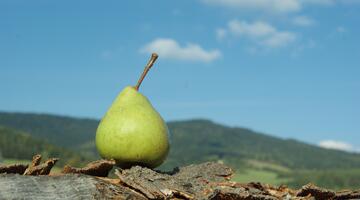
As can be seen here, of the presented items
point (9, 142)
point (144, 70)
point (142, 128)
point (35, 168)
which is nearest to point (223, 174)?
point (142, 128)

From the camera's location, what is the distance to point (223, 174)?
479 cm

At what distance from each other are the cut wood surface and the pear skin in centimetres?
27

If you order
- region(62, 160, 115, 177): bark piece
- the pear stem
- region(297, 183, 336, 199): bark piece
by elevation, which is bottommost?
region(62, 160, 115, 177): bark piece

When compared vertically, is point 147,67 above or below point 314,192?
above

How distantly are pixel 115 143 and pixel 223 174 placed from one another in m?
0.96

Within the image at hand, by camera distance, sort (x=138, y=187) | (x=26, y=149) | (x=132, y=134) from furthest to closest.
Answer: (x=26, y=149) → (x=132, y=134) → (x=138, y=187)

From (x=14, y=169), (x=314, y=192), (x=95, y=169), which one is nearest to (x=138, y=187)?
(x=95, y=169)

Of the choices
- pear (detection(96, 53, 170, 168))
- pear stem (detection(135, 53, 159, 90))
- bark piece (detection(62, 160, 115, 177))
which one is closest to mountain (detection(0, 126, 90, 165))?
pear stem (detection(135, 53, 159, 90))

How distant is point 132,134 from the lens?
4602mm

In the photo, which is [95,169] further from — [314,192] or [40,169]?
[314,192]

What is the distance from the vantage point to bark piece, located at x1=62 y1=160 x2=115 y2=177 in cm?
413

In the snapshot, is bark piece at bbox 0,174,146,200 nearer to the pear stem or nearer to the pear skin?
the pear skin

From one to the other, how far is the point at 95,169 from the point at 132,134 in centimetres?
49

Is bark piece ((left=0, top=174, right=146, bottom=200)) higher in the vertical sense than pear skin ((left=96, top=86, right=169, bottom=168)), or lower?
lower
